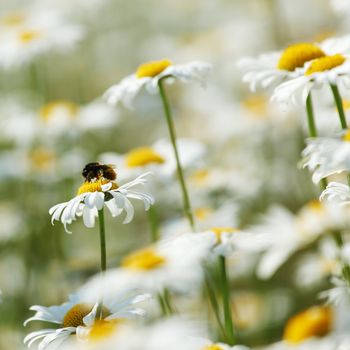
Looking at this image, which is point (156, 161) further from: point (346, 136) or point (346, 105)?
point (346, 136)

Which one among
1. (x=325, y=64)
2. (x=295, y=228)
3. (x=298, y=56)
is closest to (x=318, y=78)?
(x=325, y=64)

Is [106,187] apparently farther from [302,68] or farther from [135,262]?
[302,68]

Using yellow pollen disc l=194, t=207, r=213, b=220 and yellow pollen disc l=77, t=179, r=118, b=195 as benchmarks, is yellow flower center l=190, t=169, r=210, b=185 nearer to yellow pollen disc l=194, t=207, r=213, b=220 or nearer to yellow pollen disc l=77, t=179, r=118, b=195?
yellow pollen disc l=194, t=207, r=213, b=220

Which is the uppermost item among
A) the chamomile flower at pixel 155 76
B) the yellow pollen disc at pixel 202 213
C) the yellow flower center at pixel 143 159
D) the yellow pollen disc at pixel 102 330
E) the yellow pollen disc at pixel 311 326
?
the chamomile flower at pixel 155 76

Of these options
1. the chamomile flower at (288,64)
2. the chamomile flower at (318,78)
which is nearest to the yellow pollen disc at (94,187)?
the chamomile flower at (318,78)

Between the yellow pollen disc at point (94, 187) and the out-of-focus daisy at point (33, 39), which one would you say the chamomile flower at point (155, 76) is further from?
the out-of-focus daisy at point (33, 39)
